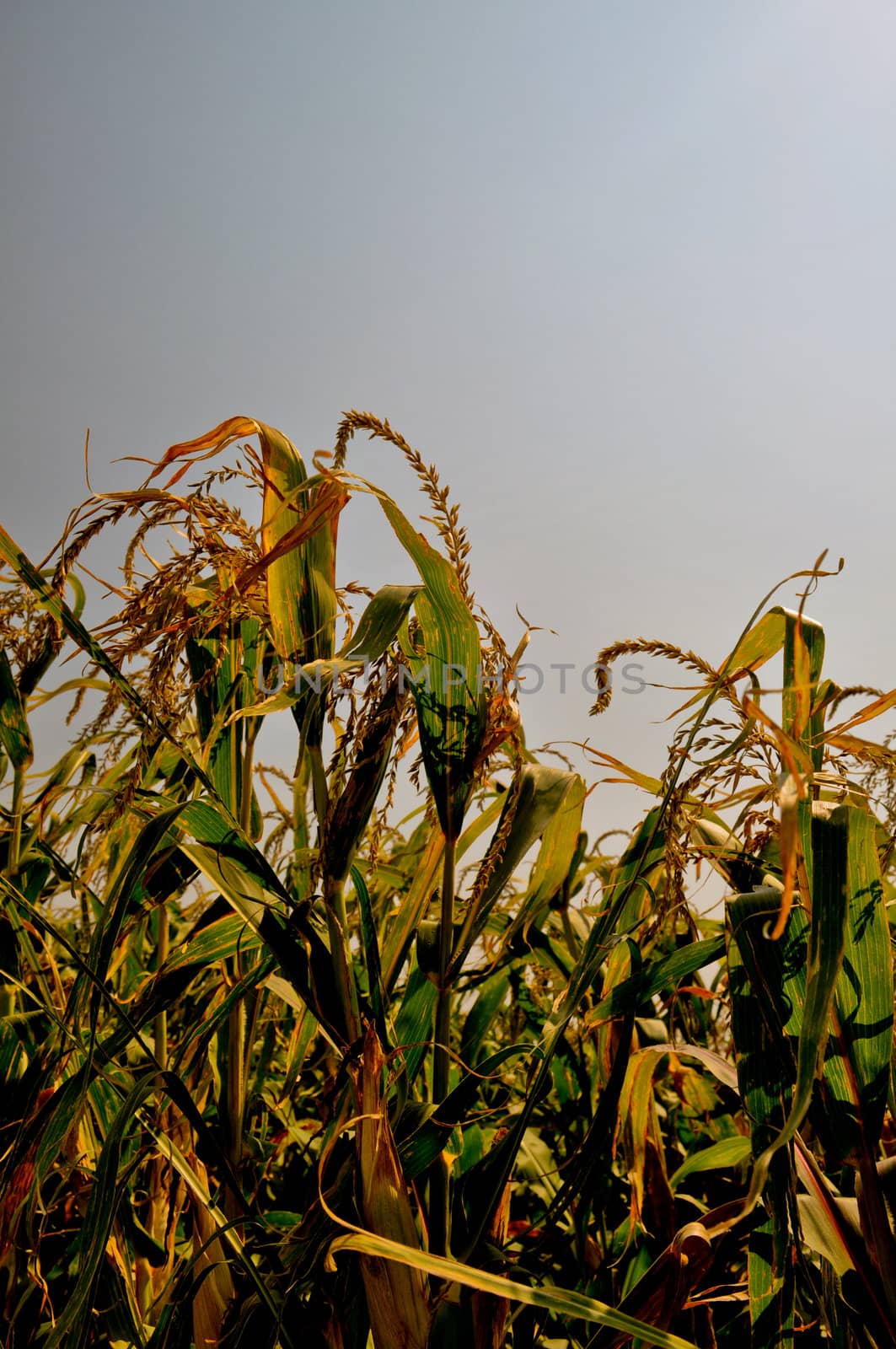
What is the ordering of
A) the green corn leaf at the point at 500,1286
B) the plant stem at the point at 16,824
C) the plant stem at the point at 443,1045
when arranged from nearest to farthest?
the green corn leaf at the point at 500,1286 < the plant stem at the point at 443,1045 < the plant stem at the point at 16,824

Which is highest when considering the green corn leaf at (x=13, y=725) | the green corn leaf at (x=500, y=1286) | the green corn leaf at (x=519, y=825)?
the green corn leaf at (x=13, y=725)

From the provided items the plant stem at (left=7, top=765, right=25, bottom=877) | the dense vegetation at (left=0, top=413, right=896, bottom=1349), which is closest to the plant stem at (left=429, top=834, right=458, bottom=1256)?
the dense vegetation at (left=0, top=413, right=896, bottom=1349)

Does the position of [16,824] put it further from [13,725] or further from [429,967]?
[429,967]

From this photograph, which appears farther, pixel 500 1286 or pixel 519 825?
pixel 519 825

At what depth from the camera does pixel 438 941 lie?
56 centimetres

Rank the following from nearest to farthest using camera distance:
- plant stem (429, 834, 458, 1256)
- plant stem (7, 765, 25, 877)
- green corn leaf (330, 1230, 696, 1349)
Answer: green corn leaf (330, 1230, 696, 1349), plant stem (429, 834, 458, 1256), plant stem (7, 765, 25, 877)

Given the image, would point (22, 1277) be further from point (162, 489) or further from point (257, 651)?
point (162, 489)

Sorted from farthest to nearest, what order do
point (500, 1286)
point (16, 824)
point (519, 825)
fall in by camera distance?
point (16, 824)
point (519, 825)
point (500, 1286)

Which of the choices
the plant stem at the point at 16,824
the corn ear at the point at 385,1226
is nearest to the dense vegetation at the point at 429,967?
the corn ear at the point at 385,1226

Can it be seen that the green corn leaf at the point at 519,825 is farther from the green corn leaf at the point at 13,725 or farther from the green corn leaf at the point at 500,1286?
the green corn leaf at the point at 13,725

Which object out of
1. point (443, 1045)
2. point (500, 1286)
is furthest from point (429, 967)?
point (500, 1286)

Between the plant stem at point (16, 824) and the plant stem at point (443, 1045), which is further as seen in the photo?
the plant stem at point (16, 824)

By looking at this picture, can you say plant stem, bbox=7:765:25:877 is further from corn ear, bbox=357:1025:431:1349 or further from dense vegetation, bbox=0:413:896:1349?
corn ear, bbox=357:1025:431:1349

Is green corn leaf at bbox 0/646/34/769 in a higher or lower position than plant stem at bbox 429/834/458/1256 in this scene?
higher
